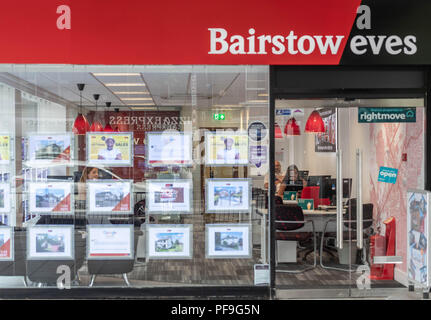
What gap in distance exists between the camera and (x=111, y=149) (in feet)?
17.7

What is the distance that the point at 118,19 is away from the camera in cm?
509

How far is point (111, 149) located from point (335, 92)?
2566 mm

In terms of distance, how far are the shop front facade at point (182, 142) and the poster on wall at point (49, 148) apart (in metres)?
0.01

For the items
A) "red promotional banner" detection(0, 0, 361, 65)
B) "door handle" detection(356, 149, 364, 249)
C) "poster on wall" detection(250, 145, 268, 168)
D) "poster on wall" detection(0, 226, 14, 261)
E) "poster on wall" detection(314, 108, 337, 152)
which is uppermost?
"red promotional banner" detection(0, 0, 361, 65)

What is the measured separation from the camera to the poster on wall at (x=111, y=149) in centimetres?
538

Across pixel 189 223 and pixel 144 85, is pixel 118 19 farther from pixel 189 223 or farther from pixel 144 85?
pixel 189 223

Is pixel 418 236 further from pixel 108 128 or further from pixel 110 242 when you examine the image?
pixel 108 128

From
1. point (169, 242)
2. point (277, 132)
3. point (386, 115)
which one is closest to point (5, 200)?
point (169, 242)

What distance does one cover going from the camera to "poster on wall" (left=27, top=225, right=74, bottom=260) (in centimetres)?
543

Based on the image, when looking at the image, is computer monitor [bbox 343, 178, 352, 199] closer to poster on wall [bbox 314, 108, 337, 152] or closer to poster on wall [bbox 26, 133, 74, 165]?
poster on wall [bbox 314, 108, 337, 152]

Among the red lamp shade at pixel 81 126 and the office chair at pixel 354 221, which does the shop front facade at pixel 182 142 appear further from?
the office chair at pixel 354 221

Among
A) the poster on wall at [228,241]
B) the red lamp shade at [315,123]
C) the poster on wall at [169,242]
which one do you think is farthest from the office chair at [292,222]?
the poster on wall at [169,242]

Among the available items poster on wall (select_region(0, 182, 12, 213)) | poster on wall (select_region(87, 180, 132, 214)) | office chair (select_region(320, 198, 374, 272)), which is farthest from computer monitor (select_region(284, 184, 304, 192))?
poster on wall (select_region(0, 182, 12, 213))

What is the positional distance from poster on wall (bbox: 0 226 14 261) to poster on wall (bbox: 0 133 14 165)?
758 millimetres
